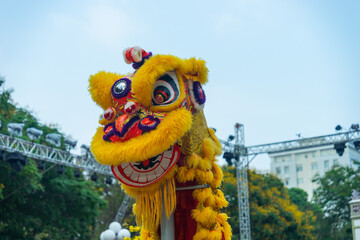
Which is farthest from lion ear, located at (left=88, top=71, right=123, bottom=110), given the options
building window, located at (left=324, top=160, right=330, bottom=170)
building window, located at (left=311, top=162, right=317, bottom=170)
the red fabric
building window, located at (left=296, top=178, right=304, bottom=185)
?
building window, located at (left=296, top=178, right=304, bottom=185)

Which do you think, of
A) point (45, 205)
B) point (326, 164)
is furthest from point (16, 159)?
point (326, 164)

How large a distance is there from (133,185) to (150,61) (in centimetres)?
124

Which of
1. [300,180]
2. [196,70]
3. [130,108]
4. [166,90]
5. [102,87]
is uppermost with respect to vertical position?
[300,180]

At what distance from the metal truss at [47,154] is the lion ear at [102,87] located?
8.37 meters

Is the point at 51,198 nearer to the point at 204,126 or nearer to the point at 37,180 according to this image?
the point at 37,180

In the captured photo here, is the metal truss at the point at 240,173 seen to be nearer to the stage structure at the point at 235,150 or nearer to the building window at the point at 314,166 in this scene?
the stage structure at the point at 235,150

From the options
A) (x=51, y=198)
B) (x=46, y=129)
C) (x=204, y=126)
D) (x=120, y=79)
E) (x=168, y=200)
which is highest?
(x=46, y=129)

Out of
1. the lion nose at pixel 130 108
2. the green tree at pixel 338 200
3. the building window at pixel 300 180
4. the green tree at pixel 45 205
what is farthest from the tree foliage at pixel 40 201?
the building window at pixel 300 180

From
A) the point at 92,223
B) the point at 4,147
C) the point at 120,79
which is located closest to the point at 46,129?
the point at 92,223

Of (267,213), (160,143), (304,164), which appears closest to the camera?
(160,143)

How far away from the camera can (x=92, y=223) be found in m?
19.4

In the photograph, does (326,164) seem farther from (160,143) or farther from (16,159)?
(160,143)

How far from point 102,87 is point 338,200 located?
61.6 ft

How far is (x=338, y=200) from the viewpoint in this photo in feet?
73.0
